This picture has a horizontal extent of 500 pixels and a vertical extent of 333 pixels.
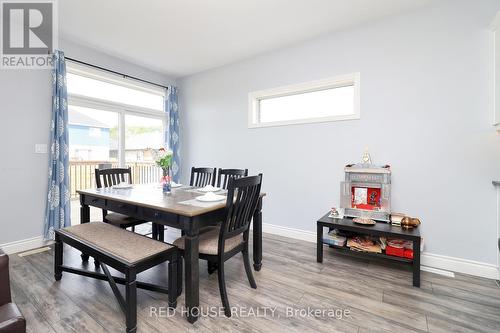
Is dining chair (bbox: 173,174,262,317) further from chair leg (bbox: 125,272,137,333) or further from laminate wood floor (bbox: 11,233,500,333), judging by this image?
chair leg (bbox: 125,272,137,333)

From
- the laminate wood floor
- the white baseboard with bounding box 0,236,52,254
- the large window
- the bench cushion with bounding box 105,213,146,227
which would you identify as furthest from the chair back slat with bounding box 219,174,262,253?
the white baseboard with bounding box 0,236,52,254

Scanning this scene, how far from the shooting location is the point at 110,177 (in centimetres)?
279

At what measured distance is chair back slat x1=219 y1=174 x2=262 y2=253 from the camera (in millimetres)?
1612

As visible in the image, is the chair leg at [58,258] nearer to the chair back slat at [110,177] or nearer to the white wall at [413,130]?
the chair back slat at [110,177]

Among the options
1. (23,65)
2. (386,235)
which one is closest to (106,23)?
(23,65)

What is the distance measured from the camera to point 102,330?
1471mm

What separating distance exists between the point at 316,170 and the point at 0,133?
150 inches

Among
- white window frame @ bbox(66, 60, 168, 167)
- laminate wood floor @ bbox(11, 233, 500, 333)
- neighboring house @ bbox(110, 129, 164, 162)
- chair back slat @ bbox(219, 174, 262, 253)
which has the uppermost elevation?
white window frame @ bbox(66, 60, 168, 167)

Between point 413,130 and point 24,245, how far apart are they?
470 cm

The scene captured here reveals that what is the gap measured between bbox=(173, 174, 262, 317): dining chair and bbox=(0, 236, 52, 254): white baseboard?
2.32 meters

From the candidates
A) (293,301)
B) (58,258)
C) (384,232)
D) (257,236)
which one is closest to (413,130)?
(384,232)

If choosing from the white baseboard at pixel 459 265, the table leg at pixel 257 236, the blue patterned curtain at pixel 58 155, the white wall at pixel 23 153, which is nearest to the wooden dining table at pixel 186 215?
the table leg at pixel 257 236

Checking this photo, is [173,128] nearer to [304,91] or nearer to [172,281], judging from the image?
[304,91]

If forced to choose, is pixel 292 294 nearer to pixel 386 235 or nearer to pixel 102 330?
pixel 386 235
